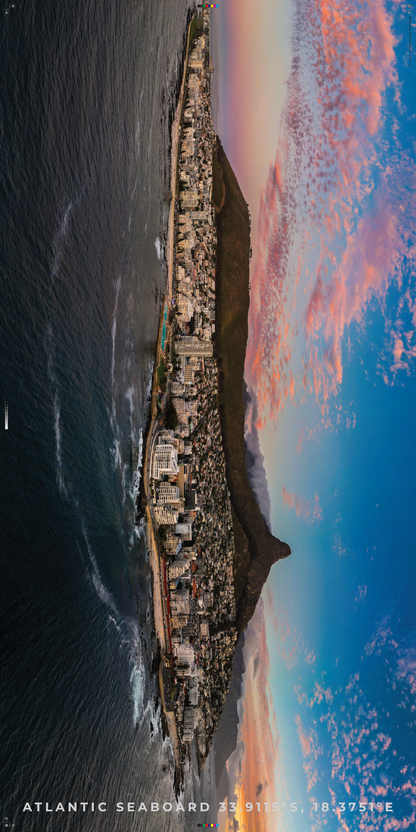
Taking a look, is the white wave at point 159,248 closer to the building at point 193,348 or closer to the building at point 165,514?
the building at point 193,348

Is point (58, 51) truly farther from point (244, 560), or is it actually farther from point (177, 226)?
point (244, 560)

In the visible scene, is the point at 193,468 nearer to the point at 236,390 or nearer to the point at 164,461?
the point at 164,461

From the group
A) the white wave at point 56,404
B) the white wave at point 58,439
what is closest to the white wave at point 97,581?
the white wave at point 58,439

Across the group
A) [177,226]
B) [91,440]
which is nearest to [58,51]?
[91,440]

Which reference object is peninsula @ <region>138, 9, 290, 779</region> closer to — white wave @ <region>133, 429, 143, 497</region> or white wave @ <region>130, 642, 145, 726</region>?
white wave @ <region>133, 429, 143, 497</region>

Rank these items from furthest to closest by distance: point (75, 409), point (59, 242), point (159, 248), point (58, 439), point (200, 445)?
point (200, 445) < point (159, 248) < point (75, 409) < point (59, 242) < point (58, 439)

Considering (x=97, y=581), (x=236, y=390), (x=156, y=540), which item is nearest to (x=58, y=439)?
(x=97, y=581)
